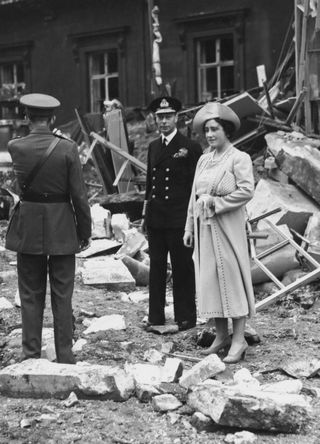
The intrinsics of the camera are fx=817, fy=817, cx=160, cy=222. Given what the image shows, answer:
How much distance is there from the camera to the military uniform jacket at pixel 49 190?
5121 millimetres

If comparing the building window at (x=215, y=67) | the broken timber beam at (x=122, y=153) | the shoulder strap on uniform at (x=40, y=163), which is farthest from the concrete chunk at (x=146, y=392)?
the building window at (x=215, y=67)

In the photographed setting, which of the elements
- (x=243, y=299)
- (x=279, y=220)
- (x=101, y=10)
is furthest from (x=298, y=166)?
(x=101, y=10)

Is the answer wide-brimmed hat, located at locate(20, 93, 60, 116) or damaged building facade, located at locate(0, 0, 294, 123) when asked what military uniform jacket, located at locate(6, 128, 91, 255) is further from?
damaged building facade, located at locate(0, 0, 294, 123)

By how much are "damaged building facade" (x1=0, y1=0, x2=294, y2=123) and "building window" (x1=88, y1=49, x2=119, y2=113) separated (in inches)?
0.9

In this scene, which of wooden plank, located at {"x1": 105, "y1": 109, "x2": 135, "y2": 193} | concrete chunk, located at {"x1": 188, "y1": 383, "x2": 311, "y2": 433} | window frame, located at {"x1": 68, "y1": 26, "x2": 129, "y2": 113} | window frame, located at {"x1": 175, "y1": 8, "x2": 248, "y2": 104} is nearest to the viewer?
concrete chunk, located at {"x1": 188, "y1": 383, "x2": 311, "y2": 433}

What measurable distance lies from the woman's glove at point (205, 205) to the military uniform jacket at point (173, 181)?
2.89 ft

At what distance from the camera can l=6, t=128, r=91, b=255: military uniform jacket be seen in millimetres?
5121

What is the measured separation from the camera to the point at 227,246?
559 cm

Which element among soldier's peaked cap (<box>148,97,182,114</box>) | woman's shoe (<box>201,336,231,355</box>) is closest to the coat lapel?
soldier's peaked cap (<box>148,97,182,114</box>)

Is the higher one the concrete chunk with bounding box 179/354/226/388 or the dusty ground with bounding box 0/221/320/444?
the concrete chunk with bounding box 179/354/226/388

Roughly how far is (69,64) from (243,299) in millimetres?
14479

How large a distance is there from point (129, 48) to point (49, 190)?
13.3 m

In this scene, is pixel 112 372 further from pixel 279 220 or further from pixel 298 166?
pixel 298 166

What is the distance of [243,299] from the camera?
557 centimetres
